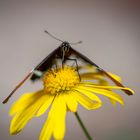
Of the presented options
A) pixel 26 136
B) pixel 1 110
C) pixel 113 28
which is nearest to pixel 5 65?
pixel 1 110

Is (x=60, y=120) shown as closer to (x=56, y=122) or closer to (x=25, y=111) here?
(x=56, y=122)

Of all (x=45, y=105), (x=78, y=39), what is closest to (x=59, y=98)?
(x=45, y=105)

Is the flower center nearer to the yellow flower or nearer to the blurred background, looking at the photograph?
the yellow flower

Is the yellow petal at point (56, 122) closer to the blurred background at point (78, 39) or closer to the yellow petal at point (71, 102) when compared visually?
the yellow petal at point (71, 102)

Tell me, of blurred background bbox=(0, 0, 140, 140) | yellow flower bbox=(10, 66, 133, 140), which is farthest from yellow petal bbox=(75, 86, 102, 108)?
blurred background bbox=(0, 0, 140, 140)

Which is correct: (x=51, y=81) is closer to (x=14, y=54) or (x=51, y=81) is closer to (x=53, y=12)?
(x=14, y=54)
